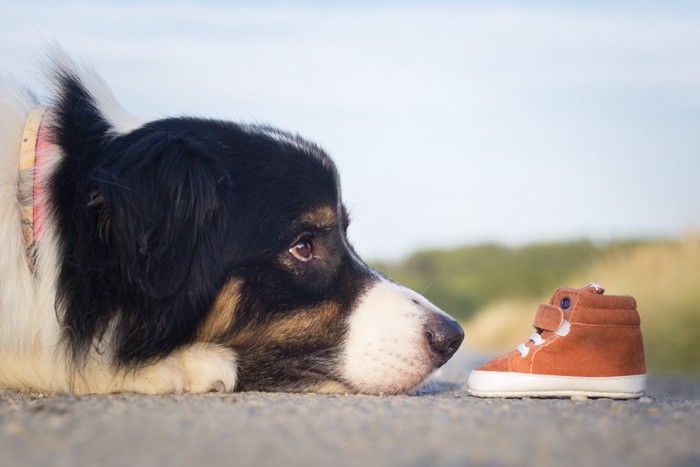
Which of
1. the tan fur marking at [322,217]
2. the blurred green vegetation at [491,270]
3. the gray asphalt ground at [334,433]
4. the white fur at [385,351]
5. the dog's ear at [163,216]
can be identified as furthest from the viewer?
the blurred green vegetation at [491,270]

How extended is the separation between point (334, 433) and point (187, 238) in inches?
55.1

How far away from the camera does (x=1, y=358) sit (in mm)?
3285

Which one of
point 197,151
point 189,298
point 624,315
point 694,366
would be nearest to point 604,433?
point 624,315

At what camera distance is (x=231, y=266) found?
338cm

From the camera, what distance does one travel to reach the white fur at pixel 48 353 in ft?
10.6

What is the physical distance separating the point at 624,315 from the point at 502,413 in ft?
3.59

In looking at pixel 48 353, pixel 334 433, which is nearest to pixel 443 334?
pixel 334 433

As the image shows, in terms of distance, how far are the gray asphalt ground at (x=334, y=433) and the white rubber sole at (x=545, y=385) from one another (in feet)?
1.22

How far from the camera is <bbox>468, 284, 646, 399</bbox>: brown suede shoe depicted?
3268 millimetres

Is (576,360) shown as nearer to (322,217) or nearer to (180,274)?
(322,217)

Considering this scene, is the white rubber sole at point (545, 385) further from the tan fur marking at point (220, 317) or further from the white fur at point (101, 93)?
the white fur at point (101, 93)

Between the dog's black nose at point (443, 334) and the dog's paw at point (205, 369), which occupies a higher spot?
the dog's black nose at point (443, 334)

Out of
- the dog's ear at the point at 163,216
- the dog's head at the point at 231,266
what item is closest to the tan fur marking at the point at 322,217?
the dog's head at the point at 231,266

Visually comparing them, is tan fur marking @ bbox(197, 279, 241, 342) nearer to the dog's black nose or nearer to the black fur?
the black fur
